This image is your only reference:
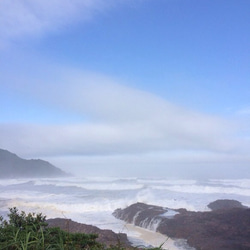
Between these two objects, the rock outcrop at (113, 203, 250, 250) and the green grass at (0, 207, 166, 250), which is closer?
the green grass at (0, 207, 166, 250)

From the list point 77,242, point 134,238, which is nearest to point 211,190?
point 134,238

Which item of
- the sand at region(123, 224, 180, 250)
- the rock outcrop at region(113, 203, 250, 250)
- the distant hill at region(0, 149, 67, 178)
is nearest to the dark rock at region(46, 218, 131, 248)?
the sand at region(123, 224, 180, 250)

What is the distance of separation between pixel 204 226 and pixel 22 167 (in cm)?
7732

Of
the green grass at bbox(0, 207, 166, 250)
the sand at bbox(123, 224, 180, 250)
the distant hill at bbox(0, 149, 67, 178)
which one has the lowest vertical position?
the sand at bbox(123, 224, 180, 250)

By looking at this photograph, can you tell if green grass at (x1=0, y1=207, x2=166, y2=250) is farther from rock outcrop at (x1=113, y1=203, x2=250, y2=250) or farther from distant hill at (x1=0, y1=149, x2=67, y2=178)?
distant hill at (x1=0, y1=149, x2=67, y2=178)

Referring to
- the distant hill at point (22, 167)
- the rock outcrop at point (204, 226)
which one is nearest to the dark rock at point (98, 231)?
the rock outcrop at point (204, 226)

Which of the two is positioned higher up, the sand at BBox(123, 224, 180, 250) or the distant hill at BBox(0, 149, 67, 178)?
the distant hill at BBox(0, 149, 67, 178)

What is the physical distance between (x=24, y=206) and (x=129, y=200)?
9037mm

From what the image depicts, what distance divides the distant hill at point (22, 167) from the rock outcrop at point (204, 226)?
66.2m

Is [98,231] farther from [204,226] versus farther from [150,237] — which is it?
[204,226]

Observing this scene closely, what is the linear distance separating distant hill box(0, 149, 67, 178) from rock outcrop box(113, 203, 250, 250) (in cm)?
6616

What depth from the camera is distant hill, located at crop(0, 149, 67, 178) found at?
8178 cm

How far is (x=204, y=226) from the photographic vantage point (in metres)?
15.5

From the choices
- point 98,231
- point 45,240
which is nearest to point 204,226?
point 98,231
